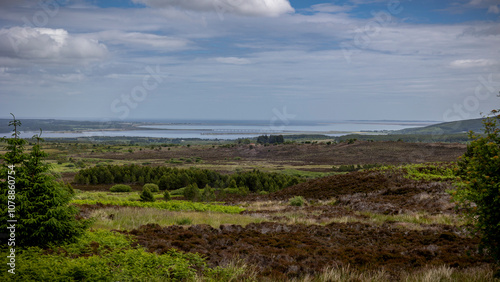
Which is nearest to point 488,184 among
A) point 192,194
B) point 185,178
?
point 192,194

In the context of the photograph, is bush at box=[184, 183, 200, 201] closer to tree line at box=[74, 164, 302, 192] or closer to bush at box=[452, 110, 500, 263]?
tree line at box=[74, 164, 302, 192]

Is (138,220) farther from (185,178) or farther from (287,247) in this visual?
(185,178)

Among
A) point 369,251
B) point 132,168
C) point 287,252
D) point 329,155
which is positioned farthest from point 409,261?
point 329,155

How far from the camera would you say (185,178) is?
1977 inches

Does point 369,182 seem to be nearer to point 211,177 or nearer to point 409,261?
point 409,261

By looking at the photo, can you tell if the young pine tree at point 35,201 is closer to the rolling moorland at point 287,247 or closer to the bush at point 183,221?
the rolling moorland at point 287,247

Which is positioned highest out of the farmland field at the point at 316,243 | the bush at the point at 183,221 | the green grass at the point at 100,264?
the green grass at the point at 100,264

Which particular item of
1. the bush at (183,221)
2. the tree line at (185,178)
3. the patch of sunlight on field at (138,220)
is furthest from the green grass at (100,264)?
the tree line at (185,178)

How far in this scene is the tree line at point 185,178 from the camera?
46844 mm

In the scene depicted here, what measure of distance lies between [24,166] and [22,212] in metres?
1.11

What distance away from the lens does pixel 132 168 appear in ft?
187

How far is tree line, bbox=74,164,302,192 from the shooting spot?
1844 inches

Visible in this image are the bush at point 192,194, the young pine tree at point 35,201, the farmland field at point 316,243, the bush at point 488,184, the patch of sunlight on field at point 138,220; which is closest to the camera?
the bush at point 488,184

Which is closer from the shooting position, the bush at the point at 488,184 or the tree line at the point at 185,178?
the bush at the point at 488,184
